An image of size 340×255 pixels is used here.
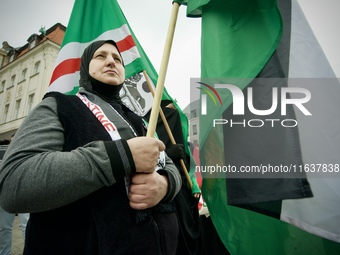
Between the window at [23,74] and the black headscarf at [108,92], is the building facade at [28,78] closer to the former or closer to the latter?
the window at [23,74]

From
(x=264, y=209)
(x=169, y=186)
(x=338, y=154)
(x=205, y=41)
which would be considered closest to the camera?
(x=169, y=186)

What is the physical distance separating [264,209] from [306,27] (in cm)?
152

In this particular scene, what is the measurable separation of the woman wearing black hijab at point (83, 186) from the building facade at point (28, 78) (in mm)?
16789

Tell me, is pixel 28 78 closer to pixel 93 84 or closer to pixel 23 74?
pixel 23 74

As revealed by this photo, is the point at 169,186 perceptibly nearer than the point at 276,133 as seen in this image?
Yes

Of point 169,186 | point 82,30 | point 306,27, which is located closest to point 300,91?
point 306,27

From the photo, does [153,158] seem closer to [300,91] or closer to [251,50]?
[251,50]

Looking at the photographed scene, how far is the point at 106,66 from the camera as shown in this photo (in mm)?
1424

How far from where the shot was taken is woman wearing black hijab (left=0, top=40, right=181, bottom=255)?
80cm

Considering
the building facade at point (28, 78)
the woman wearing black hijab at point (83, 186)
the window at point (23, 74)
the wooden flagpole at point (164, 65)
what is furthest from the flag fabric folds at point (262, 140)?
the window at point (23, 74)

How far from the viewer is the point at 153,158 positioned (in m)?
A: 0.91

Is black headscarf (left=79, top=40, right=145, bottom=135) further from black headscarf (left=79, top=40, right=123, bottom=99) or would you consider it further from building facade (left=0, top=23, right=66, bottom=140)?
building facade (left=0, top=23, right=66, bottom=140)

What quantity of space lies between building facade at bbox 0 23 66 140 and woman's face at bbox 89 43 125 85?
16.2m

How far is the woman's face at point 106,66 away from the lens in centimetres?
139
